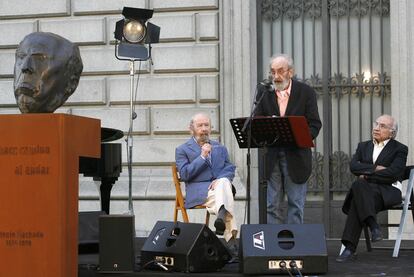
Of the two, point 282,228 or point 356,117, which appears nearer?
point 282,228

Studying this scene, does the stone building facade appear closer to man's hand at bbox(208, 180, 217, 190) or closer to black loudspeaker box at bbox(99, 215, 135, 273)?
man's hand at bbox(208, 180, 217, 190)

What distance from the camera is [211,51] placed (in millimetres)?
11258

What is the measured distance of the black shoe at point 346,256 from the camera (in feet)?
24.4

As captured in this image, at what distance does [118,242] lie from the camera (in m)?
6.51

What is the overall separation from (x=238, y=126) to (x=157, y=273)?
4.26ft

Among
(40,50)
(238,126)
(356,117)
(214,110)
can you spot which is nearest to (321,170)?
(356,117)

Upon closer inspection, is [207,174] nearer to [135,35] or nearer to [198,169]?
[198,169]

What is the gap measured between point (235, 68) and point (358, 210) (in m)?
3.90

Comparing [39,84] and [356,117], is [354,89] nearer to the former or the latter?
[356,117]

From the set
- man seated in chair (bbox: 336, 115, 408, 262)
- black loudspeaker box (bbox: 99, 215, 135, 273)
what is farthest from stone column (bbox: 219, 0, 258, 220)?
black loudspeaker box (bbox: 99, 215, 135, 273)

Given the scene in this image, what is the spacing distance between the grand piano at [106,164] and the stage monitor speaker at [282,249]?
Answer: 2.19m

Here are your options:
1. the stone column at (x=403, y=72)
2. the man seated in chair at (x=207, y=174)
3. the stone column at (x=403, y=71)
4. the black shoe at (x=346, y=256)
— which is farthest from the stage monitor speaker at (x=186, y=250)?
the stone column at (x=403, y=71)

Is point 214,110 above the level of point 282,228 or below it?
above

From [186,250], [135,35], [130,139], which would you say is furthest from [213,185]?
[130,139]
